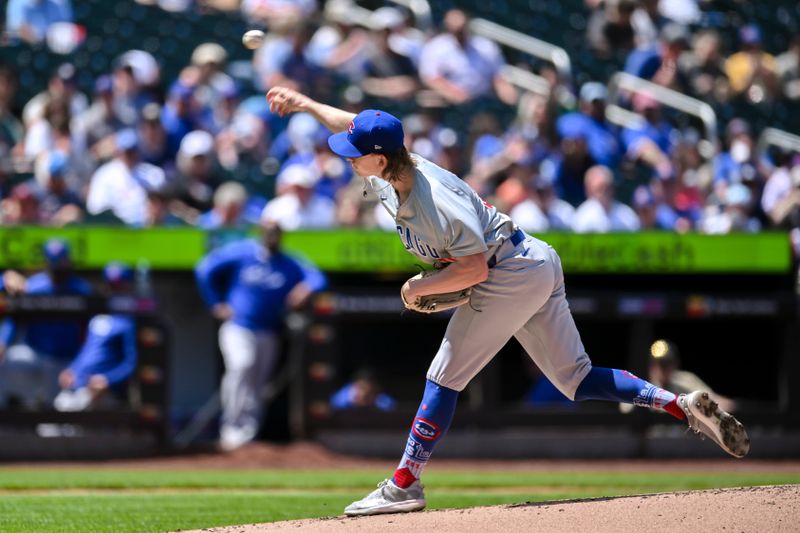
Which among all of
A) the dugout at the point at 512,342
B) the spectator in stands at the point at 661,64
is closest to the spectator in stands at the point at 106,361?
the dugout at the point at 512,342

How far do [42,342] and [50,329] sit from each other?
0.13 meters

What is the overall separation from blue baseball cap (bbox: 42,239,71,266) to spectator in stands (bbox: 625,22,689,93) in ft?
23.5

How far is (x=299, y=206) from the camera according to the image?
1141cm

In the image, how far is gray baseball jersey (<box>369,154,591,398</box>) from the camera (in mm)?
5055

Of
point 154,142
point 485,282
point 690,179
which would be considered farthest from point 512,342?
point 485,282

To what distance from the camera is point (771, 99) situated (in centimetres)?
1447

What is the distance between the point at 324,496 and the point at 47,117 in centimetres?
597

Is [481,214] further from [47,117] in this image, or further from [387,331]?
[47,117]

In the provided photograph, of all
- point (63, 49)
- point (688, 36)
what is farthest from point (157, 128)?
point (688, 36)

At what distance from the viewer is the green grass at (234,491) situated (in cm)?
621

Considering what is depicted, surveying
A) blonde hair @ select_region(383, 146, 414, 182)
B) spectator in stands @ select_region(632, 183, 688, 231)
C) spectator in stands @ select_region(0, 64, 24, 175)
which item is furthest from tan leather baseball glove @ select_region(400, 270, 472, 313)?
spectator in stands @ select_region(0, 64, 24, 175)

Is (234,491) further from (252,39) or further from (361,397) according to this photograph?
(252,39)

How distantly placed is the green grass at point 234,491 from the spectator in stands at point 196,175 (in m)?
3.15

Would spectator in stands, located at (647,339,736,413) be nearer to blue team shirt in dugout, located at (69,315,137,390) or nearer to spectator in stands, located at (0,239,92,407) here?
blue team shirt in dugout, located at (69,315,137,390)
